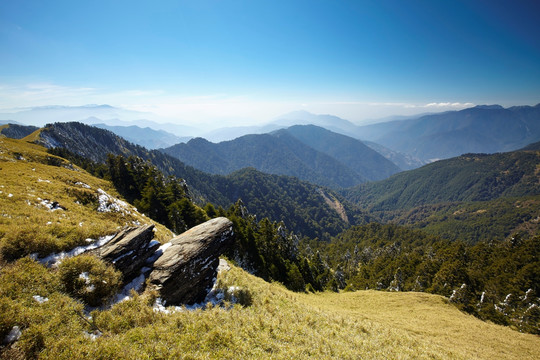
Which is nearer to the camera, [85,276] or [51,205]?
[85,276]

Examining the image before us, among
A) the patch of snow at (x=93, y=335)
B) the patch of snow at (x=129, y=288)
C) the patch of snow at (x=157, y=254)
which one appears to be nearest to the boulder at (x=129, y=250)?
the patch of snow at (x=157, y=254)

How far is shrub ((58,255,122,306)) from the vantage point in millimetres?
11695

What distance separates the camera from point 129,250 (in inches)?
591

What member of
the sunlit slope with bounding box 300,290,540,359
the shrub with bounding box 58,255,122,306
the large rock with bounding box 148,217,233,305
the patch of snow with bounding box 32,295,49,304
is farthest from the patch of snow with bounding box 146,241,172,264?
the sunlit slope with bounding box 300,290,540,359

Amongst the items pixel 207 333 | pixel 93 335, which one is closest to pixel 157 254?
pixel 93 335

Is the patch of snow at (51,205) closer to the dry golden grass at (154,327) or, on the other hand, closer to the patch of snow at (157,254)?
the dry golden grass at (154,327)

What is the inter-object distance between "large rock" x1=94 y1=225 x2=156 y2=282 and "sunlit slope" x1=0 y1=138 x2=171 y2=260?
5.20 ft

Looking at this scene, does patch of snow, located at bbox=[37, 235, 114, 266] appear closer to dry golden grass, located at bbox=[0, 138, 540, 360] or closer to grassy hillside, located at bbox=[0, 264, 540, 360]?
dry golden grass, located at bbox=[0, 138, 540, 360]

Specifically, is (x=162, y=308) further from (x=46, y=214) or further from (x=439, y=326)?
(x=439, y=326)

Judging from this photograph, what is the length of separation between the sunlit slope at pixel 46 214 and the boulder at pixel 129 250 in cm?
158

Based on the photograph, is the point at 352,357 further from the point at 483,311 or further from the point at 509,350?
the point at 483,311

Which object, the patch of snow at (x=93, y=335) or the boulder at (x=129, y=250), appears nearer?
the patch of snow at (x=93, y=335)

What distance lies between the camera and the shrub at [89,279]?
1170 cm

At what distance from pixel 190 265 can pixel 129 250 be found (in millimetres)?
4372
